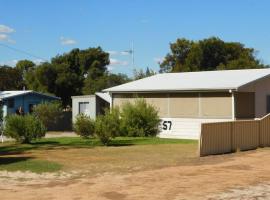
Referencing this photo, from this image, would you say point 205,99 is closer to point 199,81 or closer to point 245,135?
point 199,81

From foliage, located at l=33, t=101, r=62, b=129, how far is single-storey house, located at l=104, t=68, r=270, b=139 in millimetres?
10094

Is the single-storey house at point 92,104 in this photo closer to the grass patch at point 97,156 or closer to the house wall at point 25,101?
the house wall at point 25,101

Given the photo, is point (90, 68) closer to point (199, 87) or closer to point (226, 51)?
point (226, 51)

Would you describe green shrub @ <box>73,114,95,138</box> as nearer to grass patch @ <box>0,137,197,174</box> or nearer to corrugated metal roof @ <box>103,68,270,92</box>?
grass patch @ <box>0,137,197,174</box>

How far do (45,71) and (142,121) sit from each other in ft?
99.3

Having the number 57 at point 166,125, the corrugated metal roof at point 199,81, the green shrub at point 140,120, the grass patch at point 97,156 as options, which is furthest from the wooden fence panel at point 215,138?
the green shrub at point 140,120

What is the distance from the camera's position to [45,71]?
5669 cm

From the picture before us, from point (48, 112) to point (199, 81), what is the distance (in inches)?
553

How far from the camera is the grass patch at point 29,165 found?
15.3m

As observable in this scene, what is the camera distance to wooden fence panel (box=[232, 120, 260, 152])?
20828 millimetres

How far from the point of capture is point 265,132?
2272 cm

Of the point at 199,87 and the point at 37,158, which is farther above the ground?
the point at 199,87

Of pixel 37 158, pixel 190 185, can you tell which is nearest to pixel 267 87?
pixel 37 158

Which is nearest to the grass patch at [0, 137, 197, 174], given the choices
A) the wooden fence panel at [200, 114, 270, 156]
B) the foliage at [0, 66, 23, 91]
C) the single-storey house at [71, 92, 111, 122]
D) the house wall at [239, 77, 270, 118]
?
the wooden fence panel at [200, 114, 270, 156]
